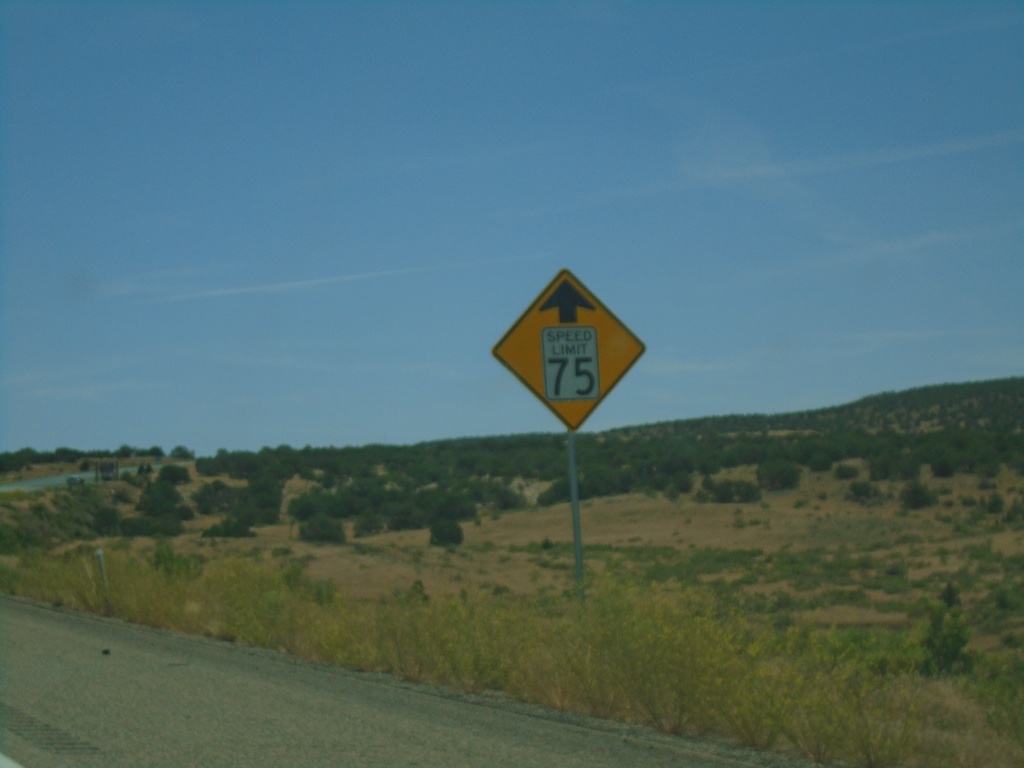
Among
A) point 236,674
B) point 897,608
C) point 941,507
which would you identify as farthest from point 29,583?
point 941,507

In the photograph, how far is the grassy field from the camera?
8.80 m

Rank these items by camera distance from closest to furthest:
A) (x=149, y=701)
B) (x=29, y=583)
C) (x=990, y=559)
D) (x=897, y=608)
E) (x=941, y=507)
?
A: (x=149, y=701) < (x=29, y=583) < (x=897, y=608) < (x=990, y=559) < (x=941, y=507)

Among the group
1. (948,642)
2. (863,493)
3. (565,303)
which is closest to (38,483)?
(863,493)

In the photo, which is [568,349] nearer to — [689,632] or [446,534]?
[689,632]

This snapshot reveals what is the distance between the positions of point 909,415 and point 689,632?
394 feet

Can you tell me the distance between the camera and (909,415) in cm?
12281

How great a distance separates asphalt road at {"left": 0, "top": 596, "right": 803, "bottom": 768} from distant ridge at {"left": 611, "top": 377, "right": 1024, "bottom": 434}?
3634 inches

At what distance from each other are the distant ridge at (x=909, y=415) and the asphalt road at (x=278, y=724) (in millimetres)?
92300

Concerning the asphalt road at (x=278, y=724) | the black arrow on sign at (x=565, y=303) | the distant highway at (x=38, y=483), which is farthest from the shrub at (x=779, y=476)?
the black arrow on sign at (x=565, y=303)

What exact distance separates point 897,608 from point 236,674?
25.7m

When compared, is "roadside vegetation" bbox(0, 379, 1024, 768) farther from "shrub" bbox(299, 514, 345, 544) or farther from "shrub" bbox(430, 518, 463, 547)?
→ "shrub" bbox(299, 514, 345, 544)

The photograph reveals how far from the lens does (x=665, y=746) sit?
898cm

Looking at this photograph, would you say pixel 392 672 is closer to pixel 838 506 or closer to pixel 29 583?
pixel 29 583

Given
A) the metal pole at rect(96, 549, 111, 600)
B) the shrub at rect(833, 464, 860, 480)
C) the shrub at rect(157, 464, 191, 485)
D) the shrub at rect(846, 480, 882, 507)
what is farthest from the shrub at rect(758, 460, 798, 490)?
the metal pole at rect(96, 549, 111, 600)
